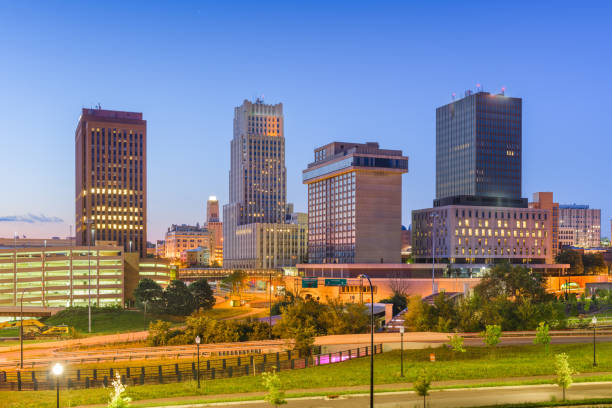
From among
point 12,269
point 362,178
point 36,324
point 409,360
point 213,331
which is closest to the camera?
point 409,360

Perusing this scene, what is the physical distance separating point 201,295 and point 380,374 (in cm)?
8642

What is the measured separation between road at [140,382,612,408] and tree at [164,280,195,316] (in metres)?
85.6

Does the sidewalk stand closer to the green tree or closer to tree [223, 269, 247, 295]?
the green tree

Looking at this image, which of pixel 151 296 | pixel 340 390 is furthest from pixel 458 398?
pixel 151 296

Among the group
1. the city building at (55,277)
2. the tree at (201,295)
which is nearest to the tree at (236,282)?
the city building at (55,277)

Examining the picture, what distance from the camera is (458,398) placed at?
3506 centimetres

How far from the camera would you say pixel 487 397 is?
35031 millimetres

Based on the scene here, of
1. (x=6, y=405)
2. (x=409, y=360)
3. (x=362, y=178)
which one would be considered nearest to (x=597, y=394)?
(x=409, y=360)

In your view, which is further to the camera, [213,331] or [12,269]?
[12,269]

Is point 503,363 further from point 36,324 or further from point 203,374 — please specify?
point 36,324

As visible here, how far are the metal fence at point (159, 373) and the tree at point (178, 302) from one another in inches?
2550

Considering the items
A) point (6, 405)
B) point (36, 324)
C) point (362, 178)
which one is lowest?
point (36, 324)

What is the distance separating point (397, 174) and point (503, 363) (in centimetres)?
15138

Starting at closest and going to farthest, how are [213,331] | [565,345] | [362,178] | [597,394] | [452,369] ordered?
[597,394]
[452,369]
[565,345]
[213,331]
[362,178]
